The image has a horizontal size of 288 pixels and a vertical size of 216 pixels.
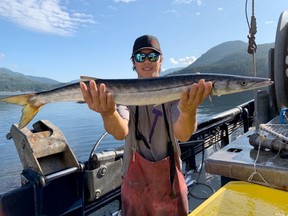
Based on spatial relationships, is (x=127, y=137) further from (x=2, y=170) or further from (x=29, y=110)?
(x=2, y=170)

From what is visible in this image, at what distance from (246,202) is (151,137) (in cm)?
132

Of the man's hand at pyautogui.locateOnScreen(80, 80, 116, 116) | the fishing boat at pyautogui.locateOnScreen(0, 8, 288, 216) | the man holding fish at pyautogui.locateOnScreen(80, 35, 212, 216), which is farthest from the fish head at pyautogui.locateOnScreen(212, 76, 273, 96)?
the man's hand at pyautogui.locateOnScreen(80, 80, 116, 116)

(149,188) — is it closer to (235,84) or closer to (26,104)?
(235,84)

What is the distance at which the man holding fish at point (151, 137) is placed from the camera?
3168 millimetres

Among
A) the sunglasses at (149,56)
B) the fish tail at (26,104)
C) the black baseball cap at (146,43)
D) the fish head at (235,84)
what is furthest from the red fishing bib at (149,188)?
the fish tail at (26,104)

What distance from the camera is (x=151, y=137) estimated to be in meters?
3.29

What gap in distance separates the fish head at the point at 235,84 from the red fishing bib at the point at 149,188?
1.12m

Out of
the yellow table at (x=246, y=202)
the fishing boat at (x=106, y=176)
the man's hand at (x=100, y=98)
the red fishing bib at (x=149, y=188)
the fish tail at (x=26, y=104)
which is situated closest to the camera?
the yellow table at (x=246, y=202)

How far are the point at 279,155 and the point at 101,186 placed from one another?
8.35ft

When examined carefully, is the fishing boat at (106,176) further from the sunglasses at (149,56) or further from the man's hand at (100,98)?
the sunglasses at (149,56)

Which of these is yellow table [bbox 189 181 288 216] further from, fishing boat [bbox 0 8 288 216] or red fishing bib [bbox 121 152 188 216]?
red fishing bib [bbox 121 152 188 216]

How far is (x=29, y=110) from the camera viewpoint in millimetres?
3840

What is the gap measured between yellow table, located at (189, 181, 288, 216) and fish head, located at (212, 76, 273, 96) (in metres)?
1.20

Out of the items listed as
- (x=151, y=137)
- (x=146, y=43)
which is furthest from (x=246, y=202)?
(x=146, y=43)
